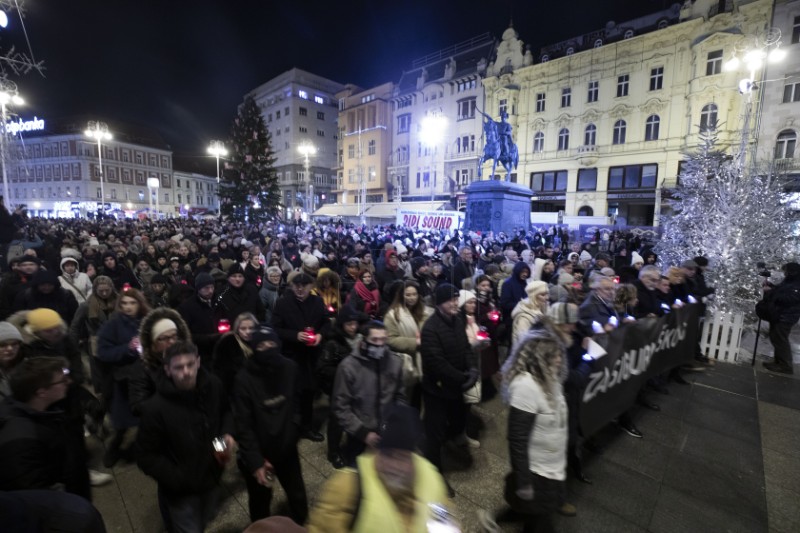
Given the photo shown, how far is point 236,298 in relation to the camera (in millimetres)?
4824

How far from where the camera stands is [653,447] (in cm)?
423

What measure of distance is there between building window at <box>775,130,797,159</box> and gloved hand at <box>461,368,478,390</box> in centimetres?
3322

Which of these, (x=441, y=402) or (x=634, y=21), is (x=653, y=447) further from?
(x=634, y=21)

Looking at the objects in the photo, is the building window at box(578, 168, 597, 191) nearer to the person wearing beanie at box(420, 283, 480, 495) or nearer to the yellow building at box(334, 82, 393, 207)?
the yellow building at box(334, 82, 393, 207)

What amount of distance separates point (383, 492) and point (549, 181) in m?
39.2

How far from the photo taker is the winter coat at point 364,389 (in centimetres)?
301

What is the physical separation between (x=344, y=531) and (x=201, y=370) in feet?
5.21

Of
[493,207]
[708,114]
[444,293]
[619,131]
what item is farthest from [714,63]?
[444,293]

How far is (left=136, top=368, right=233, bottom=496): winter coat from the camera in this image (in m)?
2.27

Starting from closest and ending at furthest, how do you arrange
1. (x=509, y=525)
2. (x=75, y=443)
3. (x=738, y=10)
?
(x=75, y=443)
(x=509, y=525)
(x=738, y=10)

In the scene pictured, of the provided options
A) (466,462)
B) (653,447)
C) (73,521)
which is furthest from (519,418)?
(653,447)

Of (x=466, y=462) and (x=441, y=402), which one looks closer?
(x=441, y=402)

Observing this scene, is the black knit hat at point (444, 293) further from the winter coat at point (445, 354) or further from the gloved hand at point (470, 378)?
the gloved hand at point (470, 378)

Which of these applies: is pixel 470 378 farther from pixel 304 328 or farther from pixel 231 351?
pixel 231 351
